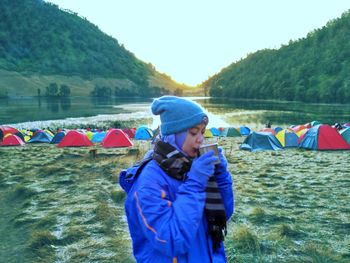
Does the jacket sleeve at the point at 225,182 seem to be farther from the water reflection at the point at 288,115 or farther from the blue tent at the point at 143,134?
the water reflection at the point at 288,115

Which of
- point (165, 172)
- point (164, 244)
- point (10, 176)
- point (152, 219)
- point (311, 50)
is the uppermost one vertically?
point (311, 50)

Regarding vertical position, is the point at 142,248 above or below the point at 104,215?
above

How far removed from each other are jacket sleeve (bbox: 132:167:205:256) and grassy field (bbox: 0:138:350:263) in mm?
3275

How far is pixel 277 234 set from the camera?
547 centimetres

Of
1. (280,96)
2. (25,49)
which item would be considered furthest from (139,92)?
(280,96)

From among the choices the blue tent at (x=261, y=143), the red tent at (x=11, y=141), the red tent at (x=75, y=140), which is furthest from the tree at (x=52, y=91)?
the blue tent at (x=261, y=143)

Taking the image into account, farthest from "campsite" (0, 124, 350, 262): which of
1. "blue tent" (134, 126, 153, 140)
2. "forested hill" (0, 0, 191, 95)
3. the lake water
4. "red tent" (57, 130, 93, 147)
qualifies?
"forested hill" (0, 0, 191, 95)

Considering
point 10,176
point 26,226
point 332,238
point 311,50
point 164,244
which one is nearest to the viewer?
point 164,244

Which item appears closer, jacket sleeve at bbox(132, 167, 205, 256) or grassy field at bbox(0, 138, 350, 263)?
jacket sleeve at bbox(132, 167, 205, 256)

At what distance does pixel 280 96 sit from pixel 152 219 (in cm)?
11390

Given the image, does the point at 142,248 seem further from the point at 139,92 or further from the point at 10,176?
the point at 139,92

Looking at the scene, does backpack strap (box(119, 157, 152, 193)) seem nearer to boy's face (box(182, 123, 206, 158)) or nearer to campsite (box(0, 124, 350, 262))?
boy's face (box(182, 123, 206, 158))

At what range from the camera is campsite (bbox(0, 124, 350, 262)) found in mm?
5030

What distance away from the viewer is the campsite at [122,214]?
16.5 feet
